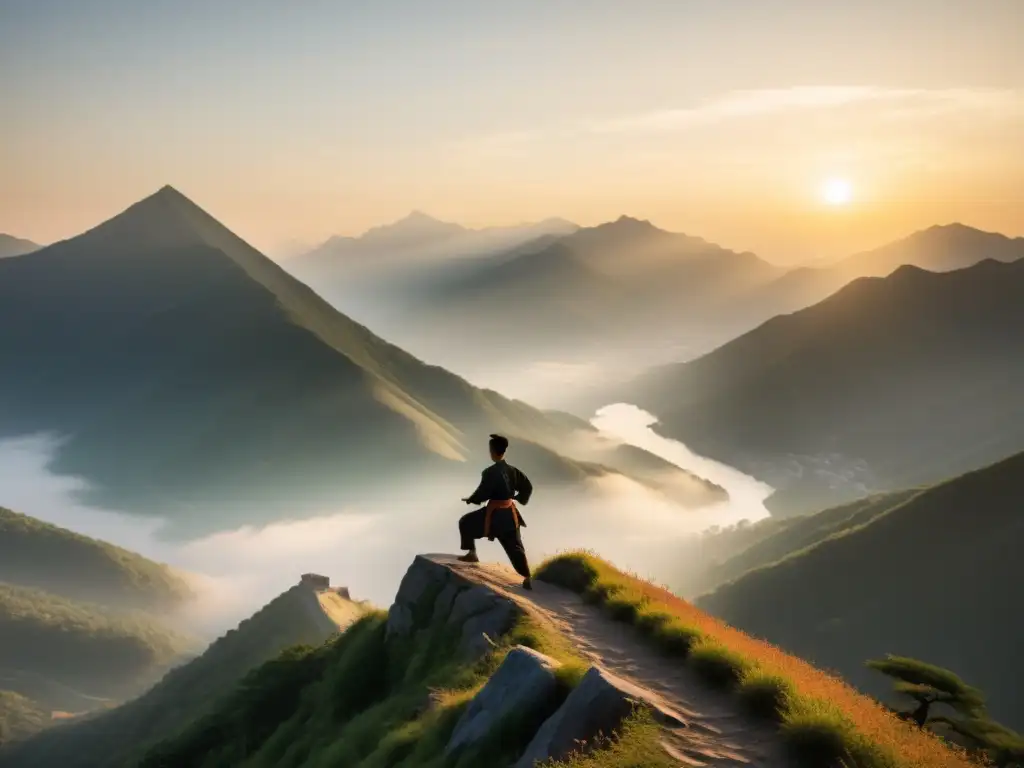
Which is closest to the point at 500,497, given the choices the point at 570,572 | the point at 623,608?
the point at 570,572

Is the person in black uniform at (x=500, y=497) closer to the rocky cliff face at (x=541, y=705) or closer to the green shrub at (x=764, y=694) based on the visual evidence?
the rocky cliff face at (x=541, y=705)

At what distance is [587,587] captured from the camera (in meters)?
25.5

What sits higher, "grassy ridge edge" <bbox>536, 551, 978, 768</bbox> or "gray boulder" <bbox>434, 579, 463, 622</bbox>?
"gray boulder" <bbox>434, 579, 463, 622</bbox>

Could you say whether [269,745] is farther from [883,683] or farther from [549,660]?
[883,683]

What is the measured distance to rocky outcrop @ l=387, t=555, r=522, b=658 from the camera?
23406 mm

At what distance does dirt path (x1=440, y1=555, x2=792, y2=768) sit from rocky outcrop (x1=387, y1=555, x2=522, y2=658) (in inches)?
19.8

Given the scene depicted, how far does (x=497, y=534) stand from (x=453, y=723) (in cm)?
680

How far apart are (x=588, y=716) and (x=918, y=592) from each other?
470ft

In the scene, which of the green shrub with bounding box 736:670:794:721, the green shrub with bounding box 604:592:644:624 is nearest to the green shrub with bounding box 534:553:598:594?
the green shrub with bounding box 604:592:644:624

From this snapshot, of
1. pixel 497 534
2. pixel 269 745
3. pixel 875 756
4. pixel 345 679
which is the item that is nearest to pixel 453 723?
pixel 497 534

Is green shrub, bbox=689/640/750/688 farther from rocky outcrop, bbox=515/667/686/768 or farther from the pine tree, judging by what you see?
the pine tree

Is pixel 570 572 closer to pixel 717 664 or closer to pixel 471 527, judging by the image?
pixel 471 527

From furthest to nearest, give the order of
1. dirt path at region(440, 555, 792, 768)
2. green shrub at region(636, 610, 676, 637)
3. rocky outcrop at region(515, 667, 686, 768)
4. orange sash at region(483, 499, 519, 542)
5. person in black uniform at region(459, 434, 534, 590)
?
orange sash at region(483, 499, 519, 542) < person in black uniform at region(459, 434, 534, 590) < green shrub at region(636, 610, 676, 637) < rocky outcrop at region(515, 667, 686, 768) < dirt path at region(440, 555, 792, 768)

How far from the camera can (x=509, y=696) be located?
55.1 feet
